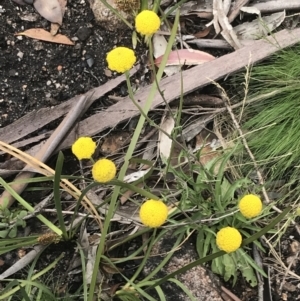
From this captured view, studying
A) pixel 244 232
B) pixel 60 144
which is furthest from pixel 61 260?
pixel 244 232

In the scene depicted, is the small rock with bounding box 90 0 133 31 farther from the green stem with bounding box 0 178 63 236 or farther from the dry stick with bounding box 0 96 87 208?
the green stem with bounding box 0 178 63 236

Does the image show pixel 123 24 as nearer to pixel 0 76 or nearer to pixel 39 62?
pixel 39 62

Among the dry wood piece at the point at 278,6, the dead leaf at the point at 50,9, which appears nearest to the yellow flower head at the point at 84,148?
the dead leaf at the point at 50,9

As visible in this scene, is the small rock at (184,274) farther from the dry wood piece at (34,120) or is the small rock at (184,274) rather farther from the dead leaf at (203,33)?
the dead leaf at (203,33)

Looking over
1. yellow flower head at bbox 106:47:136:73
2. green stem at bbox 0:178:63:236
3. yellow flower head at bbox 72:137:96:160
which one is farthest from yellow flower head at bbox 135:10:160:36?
green stem at bbox 0:178:63:236

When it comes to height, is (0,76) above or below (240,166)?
above
